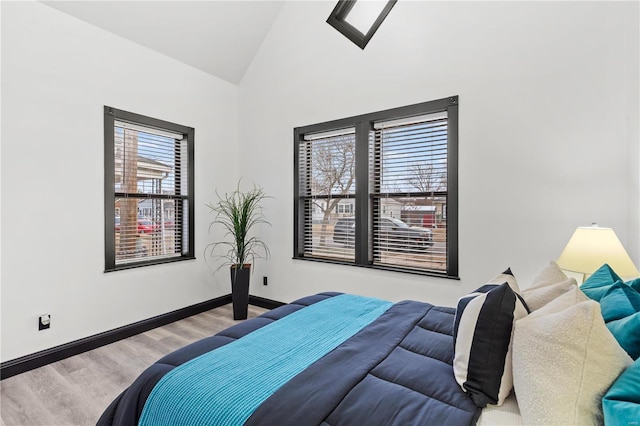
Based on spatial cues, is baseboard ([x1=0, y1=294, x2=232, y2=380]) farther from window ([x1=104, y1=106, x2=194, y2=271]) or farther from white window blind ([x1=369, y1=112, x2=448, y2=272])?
white window blind ([x1=369, y1=112, x2=448, y2=272])

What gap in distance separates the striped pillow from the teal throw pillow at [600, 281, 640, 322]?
29 cm

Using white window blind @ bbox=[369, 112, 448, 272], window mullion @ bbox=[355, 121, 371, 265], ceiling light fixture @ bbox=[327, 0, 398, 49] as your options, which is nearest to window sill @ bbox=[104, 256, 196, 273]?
window mullion @ bbox=[355, 121, 371, 265]

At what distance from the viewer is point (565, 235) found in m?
2.42

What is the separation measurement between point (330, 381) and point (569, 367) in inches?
28.6

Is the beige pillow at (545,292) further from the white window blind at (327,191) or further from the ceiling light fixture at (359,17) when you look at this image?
the white window blind at (327,191)

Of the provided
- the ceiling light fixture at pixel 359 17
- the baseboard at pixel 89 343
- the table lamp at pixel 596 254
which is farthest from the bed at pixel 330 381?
the baseboard at pixel 89 343

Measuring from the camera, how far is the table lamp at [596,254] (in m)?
1.83

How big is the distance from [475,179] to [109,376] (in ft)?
10.7

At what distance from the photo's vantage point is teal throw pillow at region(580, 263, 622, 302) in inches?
55.4

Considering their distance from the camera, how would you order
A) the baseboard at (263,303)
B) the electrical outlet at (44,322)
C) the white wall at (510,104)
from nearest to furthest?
the white wall at (510,104) → the electrical outlet at (44,322) → the baseboard at (263,303)

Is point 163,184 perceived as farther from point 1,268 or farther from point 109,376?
point 109,376

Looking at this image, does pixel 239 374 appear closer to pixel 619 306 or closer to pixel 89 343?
pixel 619 306

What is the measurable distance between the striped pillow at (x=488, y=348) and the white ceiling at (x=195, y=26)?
3.68 metres

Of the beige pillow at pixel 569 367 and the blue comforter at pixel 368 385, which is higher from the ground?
the beige pillow at pixel 569 367
